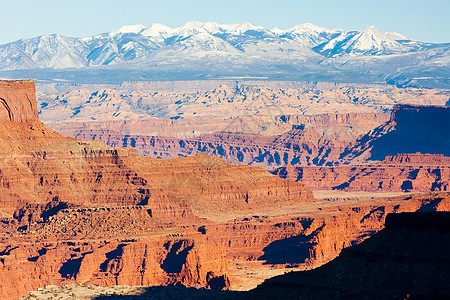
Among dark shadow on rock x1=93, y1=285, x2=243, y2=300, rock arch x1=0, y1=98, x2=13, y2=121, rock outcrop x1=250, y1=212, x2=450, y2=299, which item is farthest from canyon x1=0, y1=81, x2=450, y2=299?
rock outcrop x1=250, y1=212, x2=450, y2=299

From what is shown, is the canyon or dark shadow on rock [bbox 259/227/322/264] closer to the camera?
the canyon

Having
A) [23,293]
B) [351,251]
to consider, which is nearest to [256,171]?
[23,293]

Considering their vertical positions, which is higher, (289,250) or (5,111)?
(5,111)

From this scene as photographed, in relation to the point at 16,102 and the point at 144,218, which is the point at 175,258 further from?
the point at 16,102

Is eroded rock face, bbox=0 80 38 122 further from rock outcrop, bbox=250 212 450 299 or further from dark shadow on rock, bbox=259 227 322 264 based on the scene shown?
rock outcrop, bbox=250 212 450 299

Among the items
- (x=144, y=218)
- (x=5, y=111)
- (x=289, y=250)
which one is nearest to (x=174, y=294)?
(x=144, y=218)
